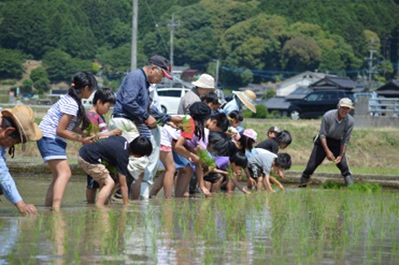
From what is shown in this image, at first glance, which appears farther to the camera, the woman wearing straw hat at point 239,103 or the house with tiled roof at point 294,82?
the house with tiled roof at point 294,82

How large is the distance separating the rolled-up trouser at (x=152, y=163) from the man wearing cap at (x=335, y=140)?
4.42 meters

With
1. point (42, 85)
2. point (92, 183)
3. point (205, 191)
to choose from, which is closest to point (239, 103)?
point (205, 191)

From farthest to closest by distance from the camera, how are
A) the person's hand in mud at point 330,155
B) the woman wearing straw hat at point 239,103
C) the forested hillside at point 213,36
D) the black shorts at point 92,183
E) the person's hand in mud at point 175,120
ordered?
1. the forested hillside at point 213,36
2. the person's hand in mud at point 330,155
3. the woman wearing straw hat at point 239,103
4. the person's hand in mud at point 175,120
5. the black shorts at point 92,183

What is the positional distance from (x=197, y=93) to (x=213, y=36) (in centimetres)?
12148

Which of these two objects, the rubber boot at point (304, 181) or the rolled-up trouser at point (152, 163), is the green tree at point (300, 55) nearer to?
the rubber boot at point (304, 181)

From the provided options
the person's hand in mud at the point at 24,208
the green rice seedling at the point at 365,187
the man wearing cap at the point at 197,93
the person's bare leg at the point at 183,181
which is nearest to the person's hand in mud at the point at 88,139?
the person's hand in mud at the point at 24,208

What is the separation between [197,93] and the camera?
1289cm

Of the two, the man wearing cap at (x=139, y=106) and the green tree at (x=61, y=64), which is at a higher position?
the man wearing cap at (x=139, y=106)

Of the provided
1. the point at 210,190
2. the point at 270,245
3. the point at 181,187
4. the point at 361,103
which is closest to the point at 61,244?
the point at 270,245

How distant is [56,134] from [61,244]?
2.86m

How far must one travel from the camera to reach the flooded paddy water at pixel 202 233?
654cm

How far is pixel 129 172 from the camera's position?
11.0 meters

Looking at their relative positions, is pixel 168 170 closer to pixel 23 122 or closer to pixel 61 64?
pixel 23 122

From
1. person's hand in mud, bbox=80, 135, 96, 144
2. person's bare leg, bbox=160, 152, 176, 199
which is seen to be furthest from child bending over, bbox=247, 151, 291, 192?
person's hand in mud, bbox=80, 135, 96, 144
